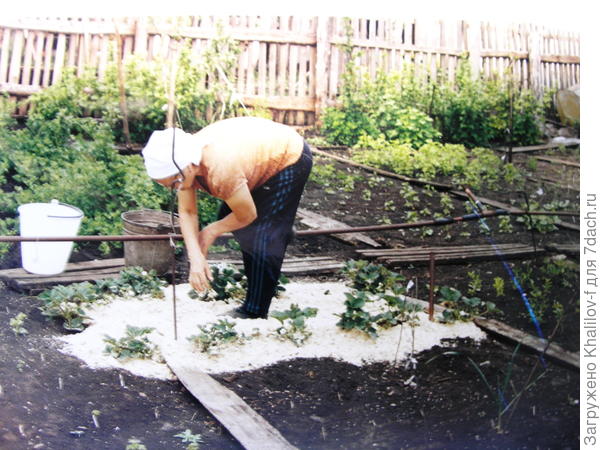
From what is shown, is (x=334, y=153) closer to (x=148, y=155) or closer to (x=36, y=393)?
(x=148, y=155)

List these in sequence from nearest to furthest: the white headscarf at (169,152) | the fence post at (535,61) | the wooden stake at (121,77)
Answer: the white headscarf at (169,152), the wooden stake at (121,77), the fence post at (535,61)

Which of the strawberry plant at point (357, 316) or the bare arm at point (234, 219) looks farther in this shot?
the strawberry plant at point (357, 316)

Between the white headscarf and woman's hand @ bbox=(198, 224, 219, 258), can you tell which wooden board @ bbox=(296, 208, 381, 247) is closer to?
woman's hand @ bbox=(198, 224, 219, 258)

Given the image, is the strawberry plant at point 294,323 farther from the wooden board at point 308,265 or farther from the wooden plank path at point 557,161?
the wooden plank path at point 557,161

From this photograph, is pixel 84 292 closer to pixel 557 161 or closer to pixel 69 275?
pixel 69 275

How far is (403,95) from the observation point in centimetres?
220

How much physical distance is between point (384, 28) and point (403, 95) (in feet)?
0.72

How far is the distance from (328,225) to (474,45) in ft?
2.45

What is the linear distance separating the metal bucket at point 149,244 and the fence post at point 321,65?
580 millimetres

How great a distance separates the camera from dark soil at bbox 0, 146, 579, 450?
2.02 m

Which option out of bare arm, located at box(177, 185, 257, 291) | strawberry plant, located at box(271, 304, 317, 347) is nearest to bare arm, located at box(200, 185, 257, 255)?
bare arm, located at box(177, 185, 257, 291)

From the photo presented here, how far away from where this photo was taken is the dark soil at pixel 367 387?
2020mm

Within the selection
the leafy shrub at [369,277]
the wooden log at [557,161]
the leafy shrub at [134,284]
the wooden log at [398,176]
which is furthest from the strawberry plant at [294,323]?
the wooden log at [557,161]

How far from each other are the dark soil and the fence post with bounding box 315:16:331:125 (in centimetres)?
18
